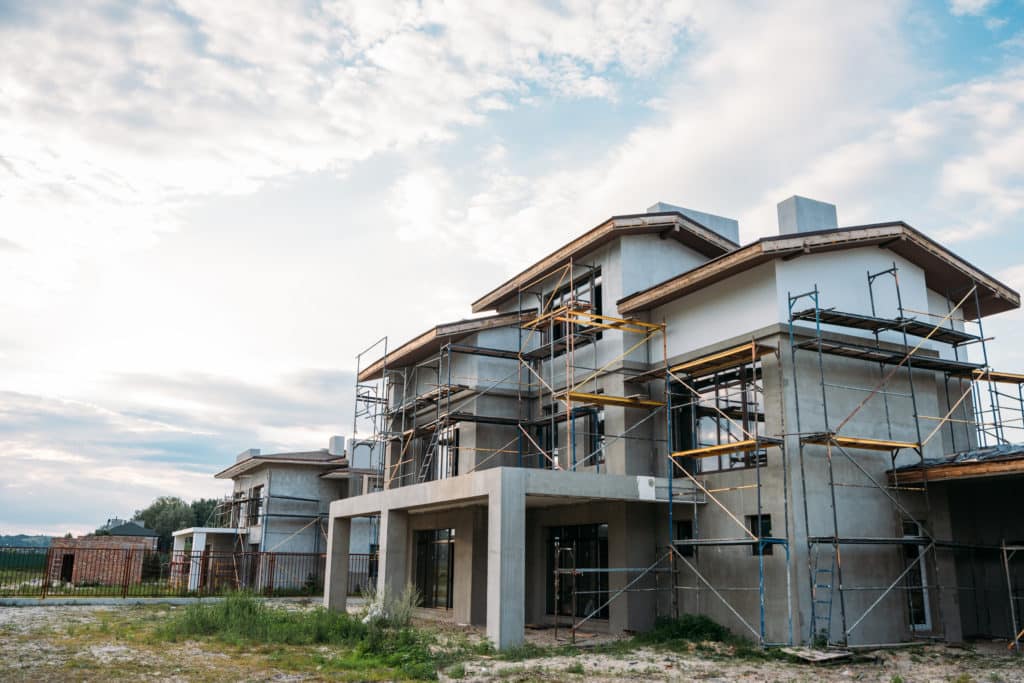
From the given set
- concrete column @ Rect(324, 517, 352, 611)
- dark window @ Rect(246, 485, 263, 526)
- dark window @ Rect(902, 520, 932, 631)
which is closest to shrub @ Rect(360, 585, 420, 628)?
concrete column @ Rect(324, 517, 352, 611)

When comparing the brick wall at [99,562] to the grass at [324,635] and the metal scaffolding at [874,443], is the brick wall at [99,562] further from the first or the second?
the metal scaffolding at [874,443]

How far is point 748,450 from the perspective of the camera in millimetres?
16422

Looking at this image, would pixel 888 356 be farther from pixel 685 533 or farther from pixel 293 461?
pixel 293 461

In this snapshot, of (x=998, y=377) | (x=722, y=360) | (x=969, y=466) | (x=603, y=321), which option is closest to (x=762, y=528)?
(x=722, y=360)

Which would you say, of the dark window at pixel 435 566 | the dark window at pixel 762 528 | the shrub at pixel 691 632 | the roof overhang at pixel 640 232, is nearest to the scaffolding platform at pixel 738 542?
the dark window at pixel 762 528

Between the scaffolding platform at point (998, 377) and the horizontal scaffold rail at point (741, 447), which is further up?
the scaffolding platform at point (998, 377)

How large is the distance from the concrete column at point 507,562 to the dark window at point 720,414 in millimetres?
4671

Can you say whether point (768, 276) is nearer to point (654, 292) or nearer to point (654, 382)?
point (654, 292)

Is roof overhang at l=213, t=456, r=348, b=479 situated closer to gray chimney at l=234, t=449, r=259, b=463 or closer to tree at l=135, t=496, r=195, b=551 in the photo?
gray chimney at l=234, t=449, r=259, b=463

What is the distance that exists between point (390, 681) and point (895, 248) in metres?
14.7

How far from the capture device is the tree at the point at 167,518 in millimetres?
66375

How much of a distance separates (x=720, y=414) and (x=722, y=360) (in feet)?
4.93

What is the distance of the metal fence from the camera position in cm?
2736

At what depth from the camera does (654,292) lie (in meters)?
19.3
